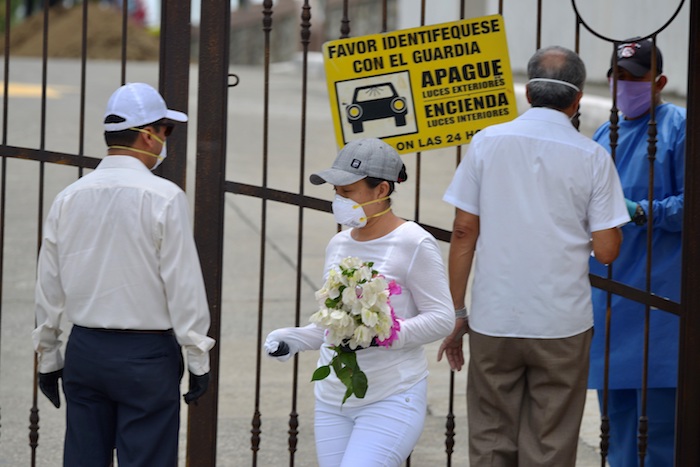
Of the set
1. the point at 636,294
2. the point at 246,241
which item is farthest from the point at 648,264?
the point at 246,241

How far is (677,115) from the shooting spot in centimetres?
461

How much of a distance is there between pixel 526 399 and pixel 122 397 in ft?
4.36

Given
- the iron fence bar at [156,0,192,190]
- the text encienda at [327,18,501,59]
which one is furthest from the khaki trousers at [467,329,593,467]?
the iron fence bar at [156,0,192,190]

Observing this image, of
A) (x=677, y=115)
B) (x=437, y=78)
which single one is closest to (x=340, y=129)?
(x=437, y=78)

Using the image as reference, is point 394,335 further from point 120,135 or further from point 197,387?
point 120,135

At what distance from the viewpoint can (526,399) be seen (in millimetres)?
3883

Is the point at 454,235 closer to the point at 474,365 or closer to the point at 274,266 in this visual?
the point at 474,365

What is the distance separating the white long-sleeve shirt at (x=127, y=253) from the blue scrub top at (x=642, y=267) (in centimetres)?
197

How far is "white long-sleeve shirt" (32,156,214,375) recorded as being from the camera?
345 centimetres

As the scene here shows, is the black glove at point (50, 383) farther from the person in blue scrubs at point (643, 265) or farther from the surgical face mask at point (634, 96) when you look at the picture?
the surgical face mask at point (634, 96)

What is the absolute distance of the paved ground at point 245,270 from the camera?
5902 mm

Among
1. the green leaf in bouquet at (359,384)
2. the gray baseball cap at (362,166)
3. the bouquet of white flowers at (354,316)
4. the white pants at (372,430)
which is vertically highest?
the gray baseball cap at (362,166)

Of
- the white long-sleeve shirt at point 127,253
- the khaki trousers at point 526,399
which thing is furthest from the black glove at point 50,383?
the khaki trousers at point 526,399

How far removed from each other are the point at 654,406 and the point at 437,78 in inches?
65.2
